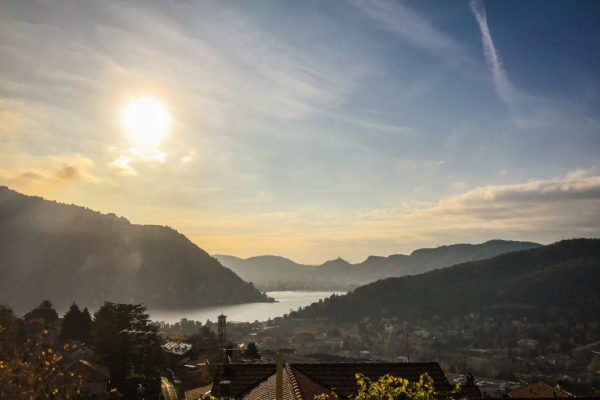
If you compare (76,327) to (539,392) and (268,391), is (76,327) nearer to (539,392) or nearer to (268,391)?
(268,391)

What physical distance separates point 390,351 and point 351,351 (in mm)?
12804

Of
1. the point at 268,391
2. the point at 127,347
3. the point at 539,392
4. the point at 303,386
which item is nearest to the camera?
the point at 303,386

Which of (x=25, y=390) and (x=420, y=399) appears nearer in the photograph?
(x=420, y=399)

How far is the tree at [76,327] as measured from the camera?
56719 mm

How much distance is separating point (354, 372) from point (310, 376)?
189cm

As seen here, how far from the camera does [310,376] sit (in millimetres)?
17922

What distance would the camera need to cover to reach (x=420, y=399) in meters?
7.57

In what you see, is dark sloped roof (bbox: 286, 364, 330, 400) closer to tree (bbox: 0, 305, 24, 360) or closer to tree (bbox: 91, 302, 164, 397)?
tree (bbox: 91, 302, 164, 397)

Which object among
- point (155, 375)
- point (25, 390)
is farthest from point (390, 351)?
point (25, 390)

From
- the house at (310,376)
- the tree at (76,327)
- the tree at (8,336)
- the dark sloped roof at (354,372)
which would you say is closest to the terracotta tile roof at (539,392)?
the dark sloped roof at (354,372)

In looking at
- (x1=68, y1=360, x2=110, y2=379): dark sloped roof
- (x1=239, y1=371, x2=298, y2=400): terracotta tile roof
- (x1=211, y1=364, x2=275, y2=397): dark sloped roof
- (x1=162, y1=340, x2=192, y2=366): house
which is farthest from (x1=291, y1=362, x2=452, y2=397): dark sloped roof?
(x1=162, y1=340, x2=192, y2=366): house

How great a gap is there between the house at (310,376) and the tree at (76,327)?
149ft

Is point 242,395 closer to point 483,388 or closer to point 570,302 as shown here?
point 483,388

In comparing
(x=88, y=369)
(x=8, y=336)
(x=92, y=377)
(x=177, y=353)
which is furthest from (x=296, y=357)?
(x=8, y=336)
